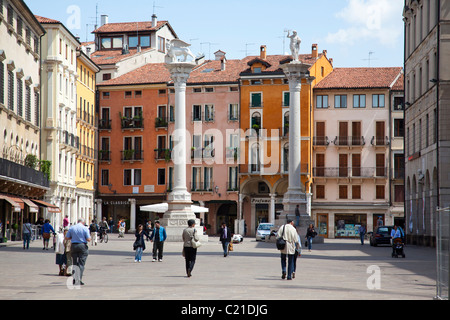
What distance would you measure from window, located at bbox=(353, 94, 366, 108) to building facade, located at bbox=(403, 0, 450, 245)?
2327cm

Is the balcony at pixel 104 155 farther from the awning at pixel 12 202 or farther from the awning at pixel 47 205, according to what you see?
the awning at pixel 12 202

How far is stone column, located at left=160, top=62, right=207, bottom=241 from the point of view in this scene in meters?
53.8

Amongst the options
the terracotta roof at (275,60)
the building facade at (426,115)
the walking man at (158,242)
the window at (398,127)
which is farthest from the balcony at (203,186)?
the walking man at (158,242)

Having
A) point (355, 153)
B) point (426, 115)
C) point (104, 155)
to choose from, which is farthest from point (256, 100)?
point (426, 115)

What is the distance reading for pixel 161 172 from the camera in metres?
89.1

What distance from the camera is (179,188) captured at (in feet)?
181

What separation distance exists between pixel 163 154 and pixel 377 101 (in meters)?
22.1

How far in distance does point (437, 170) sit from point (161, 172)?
43.9 meters

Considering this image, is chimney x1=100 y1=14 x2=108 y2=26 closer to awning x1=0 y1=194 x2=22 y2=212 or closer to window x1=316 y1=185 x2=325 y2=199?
window x1=316 y1=185 x2=325 y2=199

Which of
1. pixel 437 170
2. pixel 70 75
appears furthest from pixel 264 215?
pixel 437 170

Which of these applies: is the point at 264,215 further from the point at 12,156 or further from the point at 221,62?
the point at 12,156

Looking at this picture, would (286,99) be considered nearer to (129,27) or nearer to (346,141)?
(346,141)
